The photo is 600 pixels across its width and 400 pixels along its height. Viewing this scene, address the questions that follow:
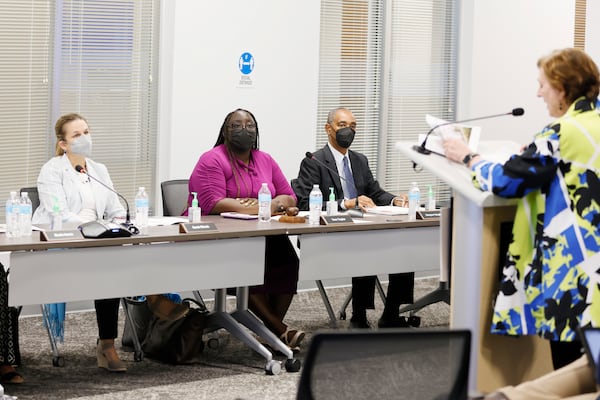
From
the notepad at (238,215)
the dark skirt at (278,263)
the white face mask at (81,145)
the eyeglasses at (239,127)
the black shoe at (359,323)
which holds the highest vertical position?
the eyeglasses at (239,127)

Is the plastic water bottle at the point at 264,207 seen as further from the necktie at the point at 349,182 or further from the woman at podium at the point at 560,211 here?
the woman at podium at the point at 560,211

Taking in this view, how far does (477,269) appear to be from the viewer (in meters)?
3.36

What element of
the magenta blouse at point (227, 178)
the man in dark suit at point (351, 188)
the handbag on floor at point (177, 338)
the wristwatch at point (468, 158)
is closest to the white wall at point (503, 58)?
the man in dark suit at point (351, 188)

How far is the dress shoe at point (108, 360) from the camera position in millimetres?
5016

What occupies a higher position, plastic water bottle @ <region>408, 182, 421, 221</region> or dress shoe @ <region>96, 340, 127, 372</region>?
plastic water bottle @ <region>408, 182, 421, 221</region>

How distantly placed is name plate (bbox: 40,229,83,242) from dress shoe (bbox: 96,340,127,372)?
2.74 ft

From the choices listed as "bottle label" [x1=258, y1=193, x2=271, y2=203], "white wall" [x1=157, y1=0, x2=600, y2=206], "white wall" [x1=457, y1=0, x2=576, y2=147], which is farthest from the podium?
"white wall" [x1=457, y1=0, x2=576, y2=147]

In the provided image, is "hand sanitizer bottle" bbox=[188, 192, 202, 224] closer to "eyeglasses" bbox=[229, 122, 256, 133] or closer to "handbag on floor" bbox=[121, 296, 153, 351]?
"handbag on floor" bbox=[121, 296, 153, 351]

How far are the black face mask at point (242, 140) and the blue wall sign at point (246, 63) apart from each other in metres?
1.58

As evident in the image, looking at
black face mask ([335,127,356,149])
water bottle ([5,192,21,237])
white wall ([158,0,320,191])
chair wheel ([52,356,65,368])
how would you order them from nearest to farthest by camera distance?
water bottle ([5,192,21,237])
chair wheel ([52,356,65,368])
black face mask ([335,127,356,149])
white wall ([158,0,320,191])

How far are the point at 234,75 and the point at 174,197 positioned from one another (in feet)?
5.47

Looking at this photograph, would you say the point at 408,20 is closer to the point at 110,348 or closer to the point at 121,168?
the point at 121,168

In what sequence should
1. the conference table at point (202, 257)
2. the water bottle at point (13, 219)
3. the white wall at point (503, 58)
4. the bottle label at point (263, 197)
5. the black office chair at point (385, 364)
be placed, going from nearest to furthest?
the black office chair at point (385, 364), the conference table at point (202, 257), the water bottle at point (13, 219), the bottle label at point (263, 197), the white wall at point (503, 58)

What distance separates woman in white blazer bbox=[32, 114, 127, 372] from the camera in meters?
5.07
